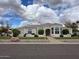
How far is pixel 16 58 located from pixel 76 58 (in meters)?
3.52

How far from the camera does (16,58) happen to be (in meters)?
13.0

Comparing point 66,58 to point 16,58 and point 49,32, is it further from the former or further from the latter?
point 49,32

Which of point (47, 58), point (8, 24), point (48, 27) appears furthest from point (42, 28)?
point (47, 58)

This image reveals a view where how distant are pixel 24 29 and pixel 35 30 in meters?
3.94

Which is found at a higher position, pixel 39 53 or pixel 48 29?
pixel 48 29

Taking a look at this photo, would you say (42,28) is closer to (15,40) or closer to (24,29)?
(24,29)

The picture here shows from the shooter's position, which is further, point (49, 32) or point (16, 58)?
point (49, 32)

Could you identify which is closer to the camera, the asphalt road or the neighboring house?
the asphalt road

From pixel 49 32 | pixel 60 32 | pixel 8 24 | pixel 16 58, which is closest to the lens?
pixel 16 58

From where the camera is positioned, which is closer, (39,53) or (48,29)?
(39,53)

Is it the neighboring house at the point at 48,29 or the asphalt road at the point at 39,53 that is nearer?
the asphalt road at the point at 39,53

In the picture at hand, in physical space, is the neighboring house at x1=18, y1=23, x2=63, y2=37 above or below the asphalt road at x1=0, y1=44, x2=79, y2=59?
above

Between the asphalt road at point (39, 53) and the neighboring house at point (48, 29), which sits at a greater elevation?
the neighboring house at point (48, 29)

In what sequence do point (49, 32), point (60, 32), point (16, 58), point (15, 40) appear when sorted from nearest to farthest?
point (16, 58), point (15, 40), point (60, 32), point (49, 32)
